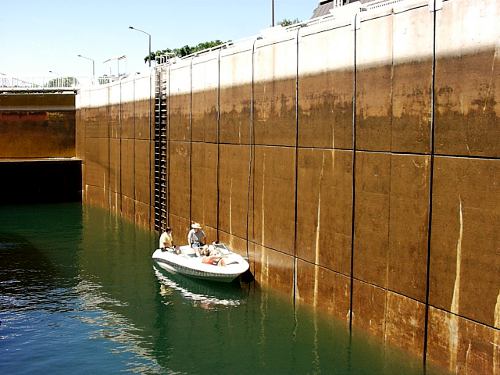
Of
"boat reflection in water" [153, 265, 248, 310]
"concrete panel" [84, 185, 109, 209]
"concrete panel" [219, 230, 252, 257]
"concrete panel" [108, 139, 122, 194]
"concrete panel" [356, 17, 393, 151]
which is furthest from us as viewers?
"concrete panel" [84, 185, 109, 209]

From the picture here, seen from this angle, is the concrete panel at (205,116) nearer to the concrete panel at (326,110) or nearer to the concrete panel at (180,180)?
the concrete panel at (180,180)

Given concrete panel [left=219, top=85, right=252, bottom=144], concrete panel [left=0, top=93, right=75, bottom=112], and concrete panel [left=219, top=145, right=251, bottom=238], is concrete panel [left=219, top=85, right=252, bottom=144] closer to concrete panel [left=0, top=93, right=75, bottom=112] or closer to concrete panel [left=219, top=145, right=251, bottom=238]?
concrete panel [left=219, top=145, right=251, bottom=238]

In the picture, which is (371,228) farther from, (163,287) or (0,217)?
(0,217)

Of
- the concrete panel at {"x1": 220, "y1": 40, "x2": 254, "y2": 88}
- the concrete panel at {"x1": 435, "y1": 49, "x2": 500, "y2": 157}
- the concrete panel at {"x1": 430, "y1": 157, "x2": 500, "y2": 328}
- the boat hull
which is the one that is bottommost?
the boat hull

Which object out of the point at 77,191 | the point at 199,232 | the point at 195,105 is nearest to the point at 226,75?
the point at 195,105

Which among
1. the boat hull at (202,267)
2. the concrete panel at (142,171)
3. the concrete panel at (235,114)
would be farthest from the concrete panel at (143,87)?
the boat hull at (202,267)

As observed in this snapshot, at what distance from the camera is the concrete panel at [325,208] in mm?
18375

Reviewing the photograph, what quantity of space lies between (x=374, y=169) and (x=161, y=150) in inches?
756

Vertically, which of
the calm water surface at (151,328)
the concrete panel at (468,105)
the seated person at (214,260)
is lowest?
the calm water surface at (151,328)

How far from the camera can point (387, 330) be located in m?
16.6

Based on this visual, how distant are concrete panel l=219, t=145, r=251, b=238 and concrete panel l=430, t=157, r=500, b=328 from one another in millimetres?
10242

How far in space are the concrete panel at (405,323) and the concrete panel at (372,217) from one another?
0.68m

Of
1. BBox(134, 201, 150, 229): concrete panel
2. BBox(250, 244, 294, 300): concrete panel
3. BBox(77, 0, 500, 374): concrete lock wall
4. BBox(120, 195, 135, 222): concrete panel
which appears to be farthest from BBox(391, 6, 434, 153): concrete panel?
BBox(120, 195, 135, 222): concrete panel

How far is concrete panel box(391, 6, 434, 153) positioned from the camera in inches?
598
